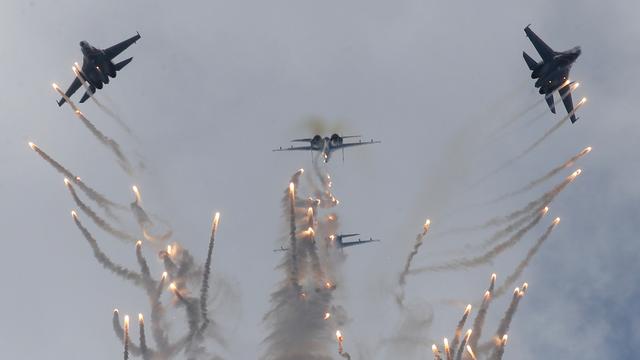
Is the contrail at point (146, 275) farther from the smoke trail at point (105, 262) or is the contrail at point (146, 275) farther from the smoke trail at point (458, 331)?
the smoke trail at point (458, 331)

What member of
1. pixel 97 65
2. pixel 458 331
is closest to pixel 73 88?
pixel 97 65

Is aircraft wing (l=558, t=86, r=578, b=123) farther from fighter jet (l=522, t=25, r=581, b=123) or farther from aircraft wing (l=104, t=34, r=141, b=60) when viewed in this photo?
aircraft wing (l=104, t=34, r=141, b=60)

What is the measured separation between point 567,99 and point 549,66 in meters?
11.0

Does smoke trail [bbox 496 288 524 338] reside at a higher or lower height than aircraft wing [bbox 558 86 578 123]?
lower

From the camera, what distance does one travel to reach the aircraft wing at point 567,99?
9375cm

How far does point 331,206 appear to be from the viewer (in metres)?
103

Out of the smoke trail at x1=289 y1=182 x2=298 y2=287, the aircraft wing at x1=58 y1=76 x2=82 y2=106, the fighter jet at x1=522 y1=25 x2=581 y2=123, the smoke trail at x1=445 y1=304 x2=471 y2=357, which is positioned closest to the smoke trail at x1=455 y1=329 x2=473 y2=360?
the smoke trail at x1=445 y1=304 x2=471 y2=357

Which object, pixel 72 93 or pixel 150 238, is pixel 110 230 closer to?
pixel 150 238

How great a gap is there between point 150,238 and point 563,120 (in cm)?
6044

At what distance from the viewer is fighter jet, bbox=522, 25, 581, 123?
287 ft

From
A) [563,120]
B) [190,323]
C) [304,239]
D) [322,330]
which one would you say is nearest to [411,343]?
[322,330]

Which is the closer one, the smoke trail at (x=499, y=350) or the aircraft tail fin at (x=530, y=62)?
the smoke trail at (x=499, y=350)

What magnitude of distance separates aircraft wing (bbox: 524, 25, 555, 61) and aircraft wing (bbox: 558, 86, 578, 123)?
6949 mm

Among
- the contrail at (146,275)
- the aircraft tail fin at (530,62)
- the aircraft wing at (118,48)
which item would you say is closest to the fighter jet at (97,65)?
the aircraft wing at (118,48)
